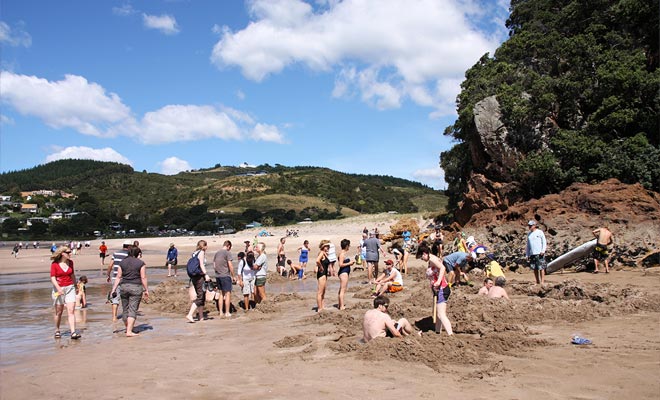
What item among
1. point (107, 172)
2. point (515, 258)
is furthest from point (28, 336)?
point (107, 172)

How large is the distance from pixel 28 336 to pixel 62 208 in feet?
386

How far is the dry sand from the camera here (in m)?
5.43

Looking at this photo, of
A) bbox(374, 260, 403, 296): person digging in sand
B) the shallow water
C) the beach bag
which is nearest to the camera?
the shallow water

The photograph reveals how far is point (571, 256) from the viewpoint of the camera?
14.5 meters

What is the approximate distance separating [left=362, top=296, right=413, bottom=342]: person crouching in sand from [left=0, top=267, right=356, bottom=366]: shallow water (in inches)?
164

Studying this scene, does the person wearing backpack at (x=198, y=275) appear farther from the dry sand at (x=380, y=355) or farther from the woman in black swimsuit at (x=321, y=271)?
the woman in black swimsuit at (x=321, y=271)

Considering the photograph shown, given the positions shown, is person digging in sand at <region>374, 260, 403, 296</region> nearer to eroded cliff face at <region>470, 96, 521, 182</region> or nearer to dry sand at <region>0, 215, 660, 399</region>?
dry sand at <region>0, 215, 660, 399</region>

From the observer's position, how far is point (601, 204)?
1630cm

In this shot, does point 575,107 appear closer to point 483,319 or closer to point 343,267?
point 343,267

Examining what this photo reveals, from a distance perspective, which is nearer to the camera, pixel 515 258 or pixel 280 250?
pixel 515 258

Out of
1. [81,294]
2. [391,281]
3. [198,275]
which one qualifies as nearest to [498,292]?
[391,281]

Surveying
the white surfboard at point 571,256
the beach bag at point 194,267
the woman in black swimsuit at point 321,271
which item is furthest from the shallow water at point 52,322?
the white surfboard at point 571,256

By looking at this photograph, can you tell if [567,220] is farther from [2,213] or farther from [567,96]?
[2,213]

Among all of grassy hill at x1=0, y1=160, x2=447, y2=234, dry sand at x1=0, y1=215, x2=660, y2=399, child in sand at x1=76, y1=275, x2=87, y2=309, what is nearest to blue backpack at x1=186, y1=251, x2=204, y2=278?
dry sand at x1=0, y1=215, x2=660, y2=399
